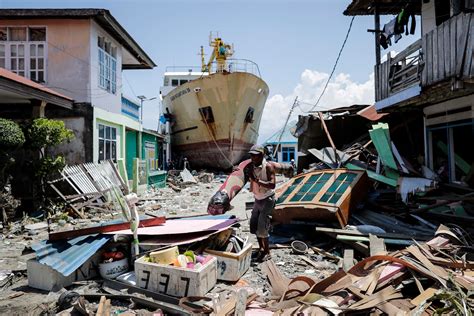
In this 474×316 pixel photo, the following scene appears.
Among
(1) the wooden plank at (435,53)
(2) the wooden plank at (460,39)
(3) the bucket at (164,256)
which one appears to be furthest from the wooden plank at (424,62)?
(3) the bucket at (164,256)

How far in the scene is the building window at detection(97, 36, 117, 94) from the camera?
11.4m

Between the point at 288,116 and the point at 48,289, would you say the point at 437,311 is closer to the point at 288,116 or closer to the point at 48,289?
the point at 48,289

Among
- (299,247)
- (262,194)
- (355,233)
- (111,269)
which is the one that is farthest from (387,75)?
(111,269)

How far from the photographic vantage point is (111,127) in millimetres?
11672

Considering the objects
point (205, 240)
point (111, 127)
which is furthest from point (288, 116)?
point (205, 240)

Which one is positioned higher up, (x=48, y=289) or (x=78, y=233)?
(x=78, y=233)

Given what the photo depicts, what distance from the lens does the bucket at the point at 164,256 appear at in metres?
3.61

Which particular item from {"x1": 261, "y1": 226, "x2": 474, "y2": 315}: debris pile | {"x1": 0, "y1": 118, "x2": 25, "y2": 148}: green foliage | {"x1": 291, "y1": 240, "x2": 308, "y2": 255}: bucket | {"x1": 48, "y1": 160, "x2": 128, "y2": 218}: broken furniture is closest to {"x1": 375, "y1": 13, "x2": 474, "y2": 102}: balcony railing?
{"x1": 261, "y1": 226, "x2": 474, "y2": 315}: debris pile

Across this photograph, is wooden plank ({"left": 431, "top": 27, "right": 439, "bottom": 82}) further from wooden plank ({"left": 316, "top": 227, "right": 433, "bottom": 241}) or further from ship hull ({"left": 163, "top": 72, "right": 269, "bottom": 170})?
A: ship hull ({"left": 163, "top": 72, "right": 269, "bottom": 170})

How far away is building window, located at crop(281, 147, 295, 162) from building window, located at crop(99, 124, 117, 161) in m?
18.7

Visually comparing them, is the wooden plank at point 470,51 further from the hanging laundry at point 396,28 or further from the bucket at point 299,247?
the bucket at point 299,247

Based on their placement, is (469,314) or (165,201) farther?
(165,201)

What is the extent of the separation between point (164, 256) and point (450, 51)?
5.96 m

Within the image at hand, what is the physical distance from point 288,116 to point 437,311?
12.1 metres
